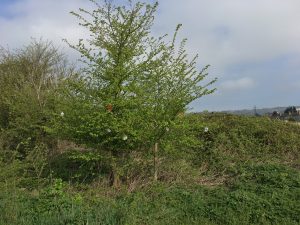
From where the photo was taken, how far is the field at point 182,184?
7391mm

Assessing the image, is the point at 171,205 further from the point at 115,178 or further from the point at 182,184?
the point at 115,178

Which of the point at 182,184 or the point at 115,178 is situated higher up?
the point at 115,178

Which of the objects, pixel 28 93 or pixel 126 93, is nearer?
pixel 126 93

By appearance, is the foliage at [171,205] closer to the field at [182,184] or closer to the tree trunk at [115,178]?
the field at [182,184]

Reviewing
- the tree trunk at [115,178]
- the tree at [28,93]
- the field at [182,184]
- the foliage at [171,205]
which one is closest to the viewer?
the foliage at [171,205]

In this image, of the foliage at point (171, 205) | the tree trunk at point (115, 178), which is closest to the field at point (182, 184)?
the foliage at point (171, 205)

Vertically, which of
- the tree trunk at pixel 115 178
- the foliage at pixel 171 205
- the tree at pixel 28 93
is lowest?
the foliage at pixel 171 205

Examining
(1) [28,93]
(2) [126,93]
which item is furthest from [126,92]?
(1) [28,93]

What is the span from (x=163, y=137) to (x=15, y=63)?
33.1 feet

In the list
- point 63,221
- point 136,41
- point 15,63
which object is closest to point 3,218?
point 63,221

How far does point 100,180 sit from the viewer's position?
31.8 feet

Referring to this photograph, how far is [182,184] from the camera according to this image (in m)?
9.36

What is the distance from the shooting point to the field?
7.39 m

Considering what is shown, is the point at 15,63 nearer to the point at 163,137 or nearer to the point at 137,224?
the point at 163,137
